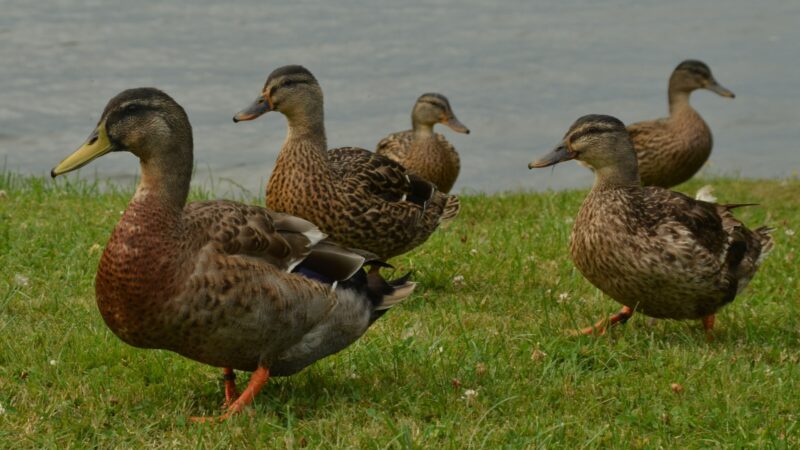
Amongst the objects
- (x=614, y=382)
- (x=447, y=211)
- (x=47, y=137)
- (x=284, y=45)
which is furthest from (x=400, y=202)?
(x=284, y=45)

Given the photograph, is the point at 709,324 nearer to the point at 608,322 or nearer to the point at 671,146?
the point at 608,322

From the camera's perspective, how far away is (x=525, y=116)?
43.9 ft

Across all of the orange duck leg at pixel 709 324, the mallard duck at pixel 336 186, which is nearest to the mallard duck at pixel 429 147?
the mallard duck at pixel 336 186

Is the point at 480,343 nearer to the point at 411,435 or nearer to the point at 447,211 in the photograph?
the point at 411,435

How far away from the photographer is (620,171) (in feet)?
22.1

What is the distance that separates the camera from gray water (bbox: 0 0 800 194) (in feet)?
40.8

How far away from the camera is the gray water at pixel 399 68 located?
1242 cm

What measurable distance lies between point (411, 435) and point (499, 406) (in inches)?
21.1

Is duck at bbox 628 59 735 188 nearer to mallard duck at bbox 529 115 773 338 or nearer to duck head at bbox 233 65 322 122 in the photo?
mallard duck at bbox 529 115 773 338

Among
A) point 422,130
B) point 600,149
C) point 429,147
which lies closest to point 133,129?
point 600,149

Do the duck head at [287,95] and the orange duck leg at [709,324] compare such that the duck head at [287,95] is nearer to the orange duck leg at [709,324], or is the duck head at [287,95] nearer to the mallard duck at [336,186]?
the mallard duck at [336,186]

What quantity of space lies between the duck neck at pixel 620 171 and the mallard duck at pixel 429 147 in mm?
3080

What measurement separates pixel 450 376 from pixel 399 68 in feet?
29.7

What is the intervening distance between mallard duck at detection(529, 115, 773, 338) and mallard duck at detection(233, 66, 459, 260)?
1007mm
